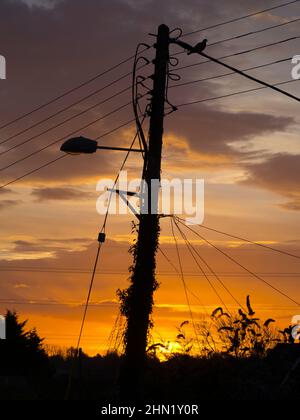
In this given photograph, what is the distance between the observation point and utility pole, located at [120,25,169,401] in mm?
19734

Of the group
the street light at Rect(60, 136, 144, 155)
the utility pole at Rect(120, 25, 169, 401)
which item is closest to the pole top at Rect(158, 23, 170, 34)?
the utility pole at Rect(120, 25, 169, 401)

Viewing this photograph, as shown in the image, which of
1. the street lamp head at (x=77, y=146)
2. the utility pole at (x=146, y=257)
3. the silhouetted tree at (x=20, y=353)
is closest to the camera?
the utility pole at (x=146, y=257)

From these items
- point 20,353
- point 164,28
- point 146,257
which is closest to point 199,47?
point 164,28

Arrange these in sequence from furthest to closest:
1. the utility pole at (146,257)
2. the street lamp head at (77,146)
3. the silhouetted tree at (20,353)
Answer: the silhouetted tree at (20,353) < the street lamp head at (77,146) < the utility pole at (146,257)

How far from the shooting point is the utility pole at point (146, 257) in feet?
64.7

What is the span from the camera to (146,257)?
20219mm

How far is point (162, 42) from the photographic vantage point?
69.2 ft

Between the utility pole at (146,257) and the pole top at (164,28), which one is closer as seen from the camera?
the utility pole at (146,257)

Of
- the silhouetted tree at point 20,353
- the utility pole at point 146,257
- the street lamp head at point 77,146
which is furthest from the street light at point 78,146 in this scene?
the silhouetted tree at point 20,353

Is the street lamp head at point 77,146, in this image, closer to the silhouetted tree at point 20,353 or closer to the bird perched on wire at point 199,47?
the bird perched on wire at point 199,47

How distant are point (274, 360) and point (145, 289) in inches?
231

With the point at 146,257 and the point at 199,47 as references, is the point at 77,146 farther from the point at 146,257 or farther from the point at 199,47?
the point at 199,47

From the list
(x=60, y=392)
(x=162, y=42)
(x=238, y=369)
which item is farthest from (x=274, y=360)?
(x=60, y=392)
